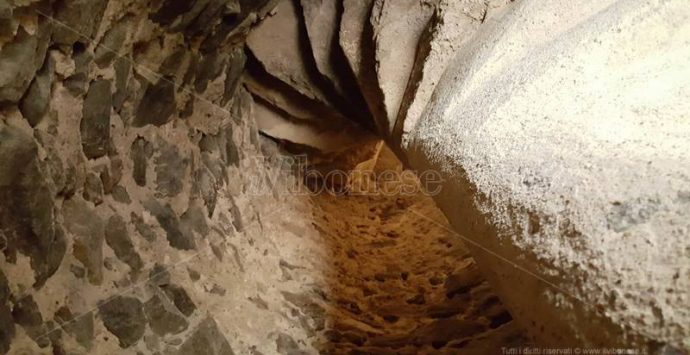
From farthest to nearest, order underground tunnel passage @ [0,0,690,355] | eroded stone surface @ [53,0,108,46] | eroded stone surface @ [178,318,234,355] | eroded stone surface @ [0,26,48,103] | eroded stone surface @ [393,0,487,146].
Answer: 1. eroded stone surface @ [393,0,487,146]
2. eroded stone surface @ [178,318,234,355]
3. eroded stone surface @ [53,0,108,46]
4. eroded stone surface @ [0,26,48,103]
5. underground tunnel passage @ [0,0,690,355]

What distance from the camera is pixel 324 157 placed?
2273 millimetres

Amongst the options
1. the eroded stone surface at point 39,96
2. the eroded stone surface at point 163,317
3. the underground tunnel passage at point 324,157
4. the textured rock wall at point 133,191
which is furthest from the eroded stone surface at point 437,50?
the eroded stone surface at point 39,96

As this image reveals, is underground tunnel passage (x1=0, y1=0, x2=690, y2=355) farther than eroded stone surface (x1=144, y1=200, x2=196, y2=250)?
No

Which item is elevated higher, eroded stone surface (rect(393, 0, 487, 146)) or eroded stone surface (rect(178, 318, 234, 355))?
eroded stone surface (rect(393, 0, 487, 146))

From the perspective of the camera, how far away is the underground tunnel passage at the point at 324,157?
2.57 feet

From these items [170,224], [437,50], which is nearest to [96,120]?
[170,224]

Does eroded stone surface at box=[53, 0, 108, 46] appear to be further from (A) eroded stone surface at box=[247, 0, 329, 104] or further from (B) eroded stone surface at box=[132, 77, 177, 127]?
(A) eroded stone surface at box=[247, 0, 329, 104]

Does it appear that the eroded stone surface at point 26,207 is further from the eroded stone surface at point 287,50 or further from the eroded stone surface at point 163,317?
the eroded stone surface at point 287,50

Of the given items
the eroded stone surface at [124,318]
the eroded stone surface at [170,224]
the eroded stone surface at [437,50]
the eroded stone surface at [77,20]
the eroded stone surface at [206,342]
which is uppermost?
the eroded stone surface at [437,50]

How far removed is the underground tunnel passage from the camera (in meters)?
0.78

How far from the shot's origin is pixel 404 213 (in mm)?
2316

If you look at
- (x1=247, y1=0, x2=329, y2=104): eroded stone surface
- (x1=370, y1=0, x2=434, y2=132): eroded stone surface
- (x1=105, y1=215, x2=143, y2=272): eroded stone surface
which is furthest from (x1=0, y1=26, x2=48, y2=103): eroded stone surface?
(x1=247, y1=0, x2=329, y2=104): eroded stone surface

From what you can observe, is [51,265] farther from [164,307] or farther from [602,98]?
[602,98]

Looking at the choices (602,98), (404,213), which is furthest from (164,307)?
(404,213)
